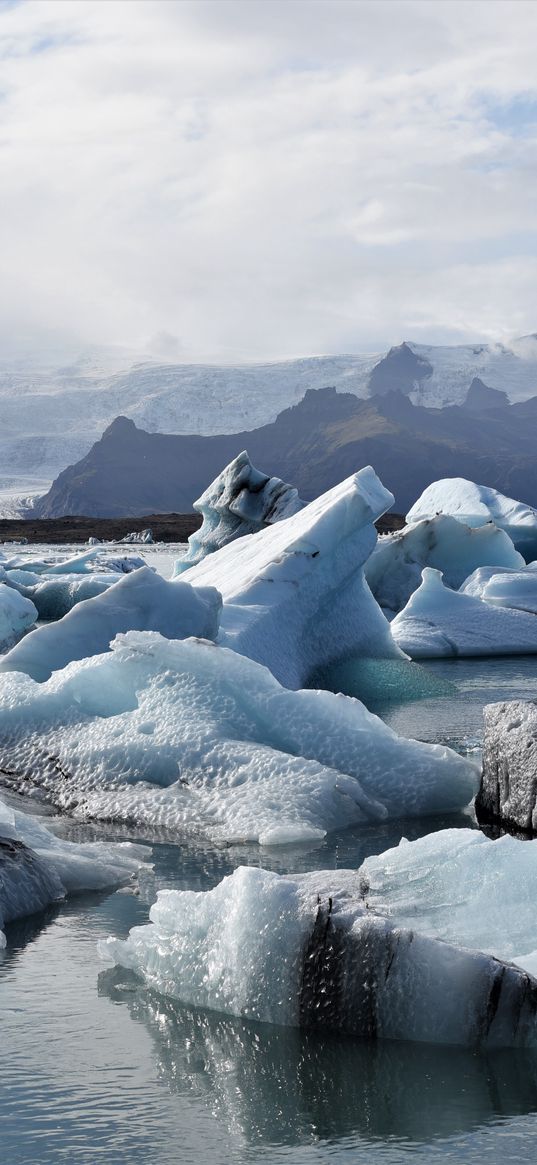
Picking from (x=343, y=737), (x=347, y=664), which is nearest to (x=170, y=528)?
(x=347, y=664)

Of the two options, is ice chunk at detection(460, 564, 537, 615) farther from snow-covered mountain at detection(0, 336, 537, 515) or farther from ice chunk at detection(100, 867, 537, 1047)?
snow-covered mountain at detection(0, 336, 537, 515)

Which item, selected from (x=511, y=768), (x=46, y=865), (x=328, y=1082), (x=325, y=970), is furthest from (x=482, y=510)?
(x=328, y=1082)

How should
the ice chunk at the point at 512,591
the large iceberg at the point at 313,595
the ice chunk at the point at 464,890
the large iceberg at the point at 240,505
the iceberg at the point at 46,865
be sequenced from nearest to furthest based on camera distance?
the ice chunk at the point at 464,890 < the iceberg at the point at 46,865 < the large iceberg at the point at 313,595 < the ice chunk at the point at 512,591 < the large iceberg at the point at 240,505

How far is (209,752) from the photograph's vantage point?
5.29 metres

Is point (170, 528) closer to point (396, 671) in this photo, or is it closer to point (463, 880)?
point (396, 671)

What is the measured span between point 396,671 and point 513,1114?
7033mm

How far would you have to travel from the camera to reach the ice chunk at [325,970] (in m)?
2.68

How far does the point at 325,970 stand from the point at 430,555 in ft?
42.8

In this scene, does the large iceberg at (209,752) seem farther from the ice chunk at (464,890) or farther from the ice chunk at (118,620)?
the ice chunk at (464,890)

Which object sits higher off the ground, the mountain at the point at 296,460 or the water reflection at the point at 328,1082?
the mountain at the point at 296,460

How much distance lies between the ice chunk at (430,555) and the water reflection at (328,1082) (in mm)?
11998

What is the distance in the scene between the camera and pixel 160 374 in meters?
104

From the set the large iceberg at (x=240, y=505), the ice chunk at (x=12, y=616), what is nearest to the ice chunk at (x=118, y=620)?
the ice chunk at (x=12, y=616)

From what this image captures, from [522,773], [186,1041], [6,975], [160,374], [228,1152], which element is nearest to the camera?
[228,1152]
